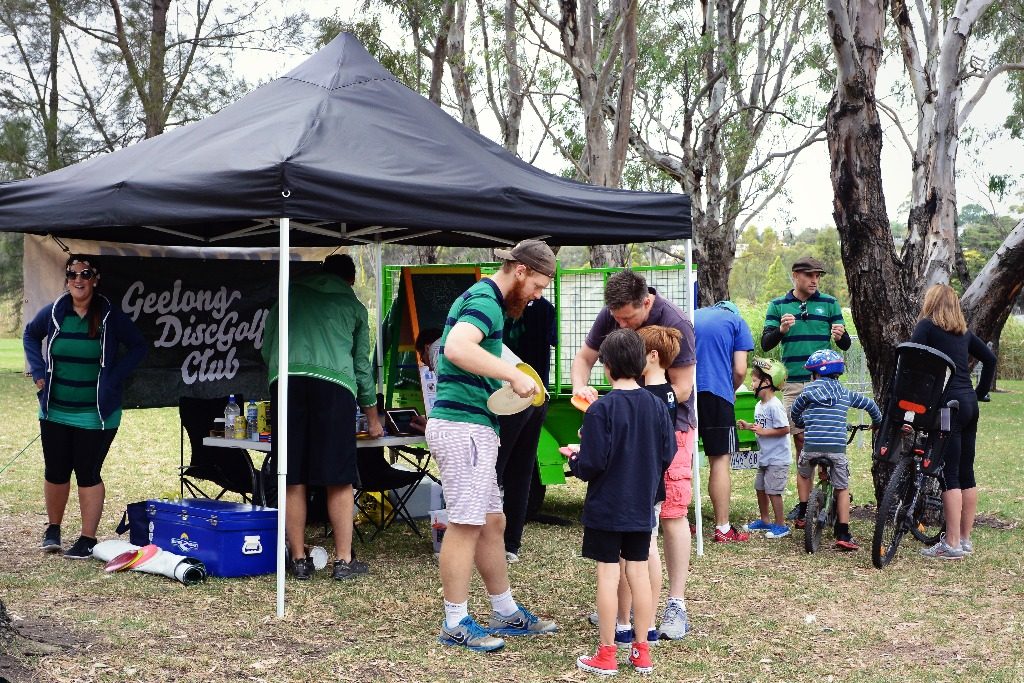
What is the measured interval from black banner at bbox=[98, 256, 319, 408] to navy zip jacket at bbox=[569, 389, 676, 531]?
3.70 m

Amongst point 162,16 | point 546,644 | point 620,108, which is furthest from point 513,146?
point 546,644

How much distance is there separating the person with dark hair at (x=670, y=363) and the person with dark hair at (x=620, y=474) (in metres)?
0.32

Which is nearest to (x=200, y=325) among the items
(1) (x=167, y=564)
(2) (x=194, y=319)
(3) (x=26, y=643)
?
(2) (x=194, y=319)

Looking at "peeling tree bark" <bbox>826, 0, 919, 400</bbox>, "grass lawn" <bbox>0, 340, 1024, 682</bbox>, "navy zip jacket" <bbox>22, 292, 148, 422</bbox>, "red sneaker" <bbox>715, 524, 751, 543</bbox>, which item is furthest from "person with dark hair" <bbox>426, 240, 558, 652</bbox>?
"peeling tree bark" <bbox>826, 0, 919, 400</bbox>

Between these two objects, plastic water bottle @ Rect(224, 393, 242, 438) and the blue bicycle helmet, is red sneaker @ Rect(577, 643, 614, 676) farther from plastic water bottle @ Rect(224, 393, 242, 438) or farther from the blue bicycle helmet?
plastic water bottle @ Rect(224, 393, 242, 438)

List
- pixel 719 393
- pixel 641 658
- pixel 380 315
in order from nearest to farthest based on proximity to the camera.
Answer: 1. pixel 641 658
2. pixel 719 393
3. pixel 380 315

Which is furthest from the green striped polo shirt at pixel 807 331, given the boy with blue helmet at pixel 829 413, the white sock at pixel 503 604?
the white sock at pixel 503 604

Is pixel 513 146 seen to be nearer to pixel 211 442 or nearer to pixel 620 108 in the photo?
pixel 620 108

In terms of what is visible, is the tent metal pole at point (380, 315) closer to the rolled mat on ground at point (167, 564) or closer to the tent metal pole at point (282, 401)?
the rolled mat on ground at point (167, 564)

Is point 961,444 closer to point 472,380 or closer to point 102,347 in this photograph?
point 472,380

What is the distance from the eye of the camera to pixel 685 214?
6.34m

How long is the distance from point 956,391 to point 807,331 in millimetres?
1243

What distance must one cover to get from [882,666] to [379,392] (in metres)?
4.34

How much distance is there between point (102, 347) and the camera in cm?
632
